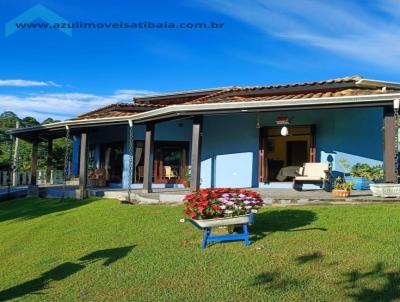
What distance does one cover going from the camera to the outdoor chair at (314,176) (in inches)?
437

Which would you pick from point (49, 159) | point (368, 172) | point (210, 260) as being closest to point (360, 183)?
point (368, 172)

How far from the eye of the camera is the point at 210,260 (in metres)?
5.45

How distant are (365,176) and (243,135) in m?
4.06

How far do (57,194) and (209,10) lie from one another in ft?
26.7

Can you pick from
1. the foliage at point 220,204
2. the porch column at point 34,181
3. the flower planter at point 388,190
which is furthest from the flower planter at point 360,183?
the porch column at point 34,181

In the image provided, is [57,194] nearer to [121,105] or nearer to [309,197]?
[121,105]

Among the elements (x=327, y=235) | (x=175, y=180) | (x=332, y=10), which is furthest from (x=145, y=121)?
(x=327, y=235)

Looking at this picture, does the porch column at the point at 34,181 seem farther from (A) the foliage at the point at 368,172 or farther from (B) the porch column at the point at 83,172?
(A) the foliage at the point at 368,172

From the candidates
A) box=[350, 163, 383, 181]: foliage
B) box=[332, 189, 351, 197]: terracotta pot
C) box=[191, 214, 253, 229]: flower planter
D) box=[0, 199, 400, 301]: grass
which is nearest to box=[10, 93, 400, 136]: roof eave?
box=[332, 189, 351, 197]: terracotta pot

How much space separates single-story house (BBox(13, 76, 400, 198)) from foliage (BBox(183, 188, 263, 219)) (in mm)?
4327

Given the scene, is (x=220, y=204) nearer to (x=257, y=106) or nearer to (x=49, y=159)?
(x=257, y=106)

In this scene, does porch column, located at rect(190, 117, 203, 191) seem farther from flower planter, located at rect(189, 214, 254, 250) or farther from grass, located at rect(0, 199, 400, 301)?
flower planter, located at rect(189, 214, 254, 250)

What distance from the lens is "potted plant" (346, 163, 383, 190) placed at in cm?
1121

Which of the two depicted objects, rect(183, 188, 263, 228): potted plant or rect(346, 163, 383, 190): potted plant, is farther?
rect(346, 163, 383, 190): potted plant
